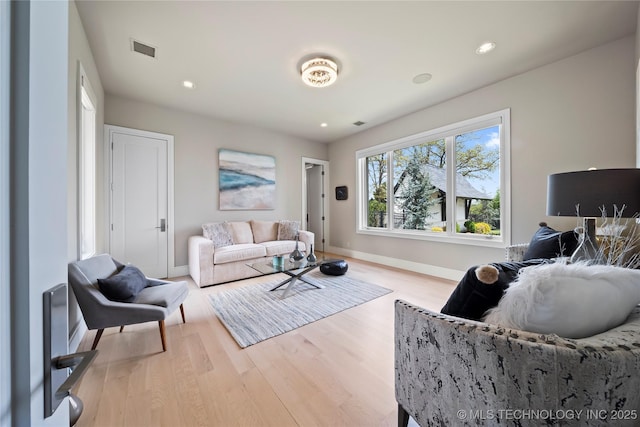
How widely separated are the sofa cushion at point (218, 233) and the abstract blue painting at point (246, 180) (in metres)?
0.42

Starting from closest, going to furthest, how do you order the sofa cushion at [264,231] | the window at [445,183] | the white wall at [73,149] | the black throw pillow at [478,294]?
the black throw pillow at [478,294] < the white wall at [73,149] < the window at [445,183] < the sofa cushion at [264,231]

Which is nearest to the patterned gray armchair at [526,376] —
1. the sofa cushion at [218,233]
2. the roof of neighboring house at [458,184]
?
the roof of neighboring house at [458,184]

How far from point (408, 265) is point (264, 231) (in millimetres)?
2663

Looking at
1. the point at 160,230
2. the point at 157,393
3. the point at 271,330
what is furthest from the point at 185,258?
the point at 157,393

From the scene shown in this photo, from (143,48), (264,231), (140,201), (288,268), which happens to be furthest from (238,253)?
(143,48)

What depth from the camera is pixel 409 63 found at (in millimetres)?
2672

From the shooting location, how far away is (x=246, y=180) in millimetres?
4527

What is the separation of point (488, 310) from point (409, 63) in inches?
105

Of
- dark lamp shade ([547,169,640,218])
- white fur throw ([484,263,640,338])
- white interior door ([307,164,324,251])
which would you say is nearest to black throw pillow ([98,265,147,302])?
white fur throw ([484,263,640,338])

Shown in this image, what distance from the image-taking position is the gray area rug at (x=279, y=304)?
2219 mm

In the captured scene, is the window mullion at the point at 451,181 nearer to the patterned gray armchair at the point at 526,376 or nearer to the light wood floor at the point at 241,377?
the light wood floor at the point at 241,377

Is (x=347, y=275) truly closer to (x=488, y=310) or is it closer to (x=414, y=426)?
(x=414, y=426)

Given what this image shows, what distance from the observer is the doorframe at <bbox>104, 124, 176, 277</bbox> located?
323cm

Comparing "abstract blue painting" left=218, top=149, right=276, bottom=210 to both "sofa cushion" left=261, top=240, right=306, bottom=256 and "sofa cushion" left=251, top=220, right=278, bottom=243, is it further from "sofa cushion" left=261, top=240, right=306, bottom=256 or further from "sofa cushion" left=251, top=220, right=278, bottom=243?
"sofa cushion" left=261, top=240, right=306, bottom=256
